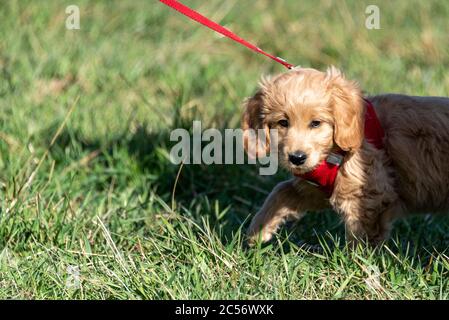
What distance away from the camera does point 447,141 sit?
416 cm

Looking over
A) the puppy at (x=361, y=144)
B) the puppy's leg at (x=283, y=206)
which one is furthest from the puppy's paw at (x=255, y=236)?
the puppy at (x=361, y=144)

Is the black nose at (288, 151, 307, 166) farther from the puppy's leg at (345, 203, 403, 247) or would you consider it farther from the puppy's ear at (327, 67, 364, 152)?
the puppy's leg at (345, 203, 403, 247)

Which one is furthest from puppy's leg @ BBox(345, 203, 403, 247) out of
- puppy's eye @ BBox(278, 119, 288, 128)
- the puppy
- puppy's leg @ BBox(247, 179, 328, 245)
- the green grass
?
puppy's eye @ BBox(278, 119, 288, 128)

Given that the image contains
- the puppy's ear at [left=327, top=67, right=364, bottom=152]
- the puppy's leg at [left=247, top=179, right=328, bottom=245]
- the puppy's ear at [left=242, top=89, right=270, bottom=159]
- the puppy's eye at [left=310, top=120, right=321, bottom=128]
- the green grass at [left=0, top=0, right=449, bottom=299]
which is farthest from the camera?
the puppy's leg at [left=247, top=179, right=328, bottom=245]

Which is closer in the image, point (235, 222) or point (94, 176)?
point (235, 222)

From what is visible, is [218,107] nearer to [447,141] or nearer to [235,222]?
[235,222]

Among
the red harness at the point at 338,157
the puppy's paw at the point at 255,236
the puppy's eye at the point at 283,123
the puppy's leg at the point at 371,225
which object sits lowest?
the puppy's paw at the point at 255,236

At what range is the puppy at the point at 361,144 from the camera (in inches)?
160

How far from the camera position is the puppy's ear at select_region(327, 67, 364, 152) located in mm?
4008

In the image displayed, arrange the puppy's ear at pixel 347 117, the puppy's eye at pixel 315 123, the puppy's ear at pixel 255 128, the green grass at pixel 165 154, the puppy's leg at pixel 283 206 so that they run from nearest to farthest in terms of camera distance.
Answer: the green grass at pixel 165 154
the puppy's ear at pixel 347 117
the puppy's eye at pixel 315 123
the puppy's ear at pixel 255 128
the puppy's leg at pixel 283 206

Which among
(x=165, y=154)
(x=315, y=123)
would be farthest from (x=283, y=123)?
(x=165, y=154)

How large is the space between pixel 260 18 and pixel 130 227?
4420mm

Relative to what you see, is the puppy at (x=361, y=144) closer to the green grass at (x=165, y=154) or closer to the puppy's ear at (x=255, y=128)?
the puppy's ear at (x=255, y=128)
